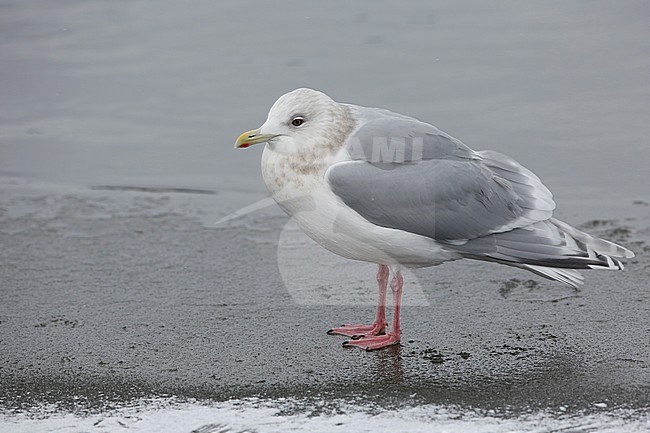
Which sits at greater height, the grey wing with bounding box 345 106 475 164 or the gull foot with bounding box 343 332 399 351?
the grey wing with bounding box 345 106 475 164

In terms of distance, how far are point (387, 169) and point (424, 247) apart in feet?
1.27

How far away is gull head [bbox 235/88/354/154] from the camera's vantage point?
4.59 m

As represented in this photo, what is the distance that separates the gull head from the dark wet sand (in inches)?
33.9

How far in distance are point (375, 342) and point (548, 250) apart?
0.87m

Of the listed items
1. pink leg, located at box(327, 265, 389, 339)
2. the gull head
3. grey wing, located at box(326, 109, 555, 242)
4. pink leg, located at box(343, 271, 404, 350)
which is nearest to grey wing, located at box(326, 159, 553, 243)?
grey wing, located at box(326, 109, 555, 242)

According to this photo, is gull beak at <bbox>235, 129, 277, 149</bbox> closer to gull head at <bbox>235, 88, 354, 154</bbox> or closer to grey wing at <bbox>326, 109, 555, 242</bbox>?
gull head at <bbox>235, 88, 354, 154</bbox>

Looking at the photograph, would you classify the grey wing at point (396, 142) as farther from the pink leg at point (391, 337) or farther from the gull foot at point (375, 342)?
A: the gull foot at point (375, 342)

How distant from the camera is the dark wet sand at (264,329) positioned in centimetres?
414

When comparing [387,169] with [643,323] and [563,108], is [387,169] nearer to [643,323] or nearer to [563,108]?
[643,323]

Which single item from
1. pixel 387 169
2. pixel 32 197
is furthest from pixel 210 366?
pixel 32 197

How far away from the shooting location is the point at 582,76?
354 inches

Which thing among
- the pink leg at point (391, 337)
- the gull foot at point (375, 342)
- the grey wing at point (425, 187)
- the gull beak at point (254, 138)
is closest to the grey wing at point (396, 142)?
the grey wing at point (425, 187)

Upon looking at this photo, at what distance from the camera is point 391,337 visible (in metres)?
4.66

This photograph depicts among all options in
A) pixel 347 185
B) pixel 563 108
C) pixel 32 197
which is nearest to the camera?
pixel 347 185
